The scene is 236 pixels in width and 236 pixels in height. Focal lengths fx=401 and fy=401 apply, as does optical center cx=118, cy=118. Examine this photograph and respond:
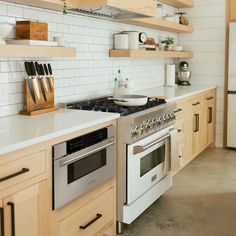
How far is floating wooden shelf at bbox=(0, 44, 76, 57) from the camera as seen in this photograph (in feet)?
8.14

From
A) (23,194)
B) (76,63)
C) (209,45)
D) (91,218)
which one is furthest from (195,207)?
(209,45)

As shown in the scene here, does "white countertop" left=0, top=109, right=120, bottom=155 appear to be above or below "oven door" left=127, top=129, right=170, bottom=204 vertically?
above

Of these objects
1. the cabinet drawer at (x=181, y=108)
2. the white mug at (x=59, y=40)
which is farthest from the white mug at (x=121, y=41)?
the white mug at (x=59, y=40)

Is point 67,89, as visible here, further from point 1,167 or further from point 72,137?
point 1,167

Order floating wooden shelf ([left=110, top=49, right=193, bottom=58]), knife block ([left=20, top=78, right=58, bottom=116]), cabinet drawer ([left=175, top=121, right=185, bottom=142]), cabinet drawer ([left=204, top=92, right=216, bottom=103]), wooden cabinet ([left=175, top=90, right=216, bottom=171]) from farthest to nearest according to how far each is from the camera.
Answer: cabinet drawer ([left=204, top=92, right=216, bottom=103])
wooden cabinet ([left=175, top=90, right=216, bottom=171])
cabinet drawer ([left=175, top=121, right=185, bottom=142])
floating wooden shelf ([left=110, top=49, right=193, bottom=58])
knife block ([left=20, top=78, right=58, bottom=116])

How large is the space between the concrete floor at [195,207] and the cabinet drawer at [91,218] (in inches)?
12.4

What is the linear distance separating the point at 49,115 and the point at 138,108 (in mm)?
780

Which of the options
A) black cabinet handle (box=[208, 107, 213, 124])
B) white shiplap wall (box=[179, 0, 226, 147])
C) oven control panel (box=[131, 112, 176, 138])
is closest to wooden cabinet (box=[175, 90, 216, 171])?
black cabinet handle (box=[208, 107, 213, 124])

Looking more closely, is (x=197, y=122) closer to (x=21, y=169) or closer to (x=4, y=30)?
(x=4, y=30)

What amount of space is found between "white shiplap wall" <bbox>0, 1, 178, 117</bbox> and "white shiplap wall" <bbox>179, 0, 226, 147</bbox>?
57.7 inches

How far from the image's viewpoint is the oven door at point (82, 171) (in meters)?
2.36

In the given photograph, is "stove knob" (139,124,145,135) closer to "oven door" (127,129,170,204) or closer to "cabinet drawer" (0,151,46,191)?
"oven door" (127,129,170,204)

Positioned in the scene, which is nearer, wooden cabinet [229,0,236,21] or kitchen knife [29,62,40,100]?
kitchen knife [29,62,40,100]

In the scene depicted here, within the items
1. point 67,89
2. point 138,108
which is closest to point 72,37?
point 67,89
